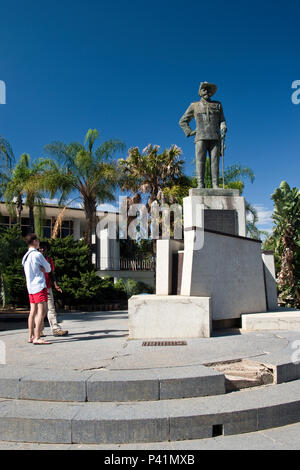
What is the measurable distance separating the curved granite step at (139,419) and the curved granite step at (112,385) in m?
0.09

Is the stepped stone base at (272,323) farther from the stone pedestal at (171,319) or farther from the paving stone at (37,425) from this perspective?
the paving stone at (37,425)

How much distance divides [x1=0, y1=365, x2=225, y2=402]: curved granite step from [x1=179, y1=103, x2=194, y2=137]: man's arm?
7.28 m

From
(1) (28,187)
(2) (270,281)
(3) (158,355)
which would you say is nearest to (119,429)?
(3) (158,355)

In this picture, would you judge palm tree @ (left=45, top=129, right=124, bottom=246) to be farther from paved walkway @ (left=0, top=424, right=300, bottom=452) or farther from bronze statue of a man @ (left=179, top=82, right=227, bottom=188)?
paved walkway @ (left=0, top=424, right=300, bottom=452)

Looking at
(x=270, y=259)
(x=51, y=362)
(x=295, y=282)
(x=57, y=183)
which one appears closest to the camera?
(x=51, y=362)

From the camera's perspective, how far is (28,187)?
2083cm

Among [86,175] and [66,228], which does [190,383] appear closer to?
[86,175]

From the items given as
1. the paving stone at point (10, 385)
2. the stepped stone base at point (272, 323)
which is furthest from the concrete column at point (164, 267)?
the paving stone at point (10, 385)

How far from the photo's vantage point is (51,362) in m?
4.28

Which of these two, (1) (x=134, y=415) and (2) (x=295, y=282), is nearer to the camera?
(1) (x=134, y=415)

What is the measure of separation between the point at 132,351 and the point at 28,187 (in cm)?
1783

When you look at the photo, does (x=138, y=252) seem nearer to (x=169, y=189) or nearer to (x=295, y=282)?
(x=169, y=189)

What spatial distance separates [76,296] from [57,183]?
352 inches
